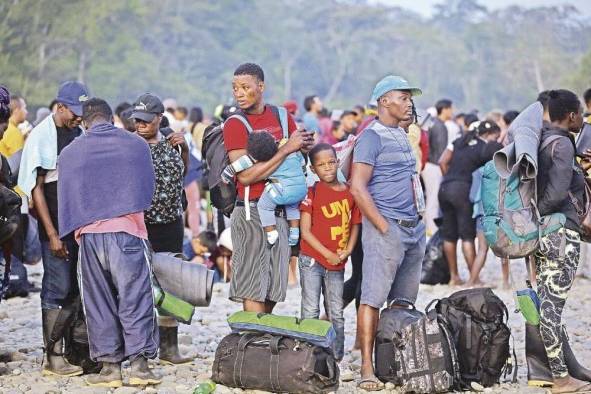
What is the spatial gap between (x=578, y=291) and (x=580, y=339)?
2754 millimetres

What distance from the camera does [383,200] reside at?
7211 mm

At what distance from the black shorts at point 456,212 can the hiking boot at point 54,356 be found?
5.85 m

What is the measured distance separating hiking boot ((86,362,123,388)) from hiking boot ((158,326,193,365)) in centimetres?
98

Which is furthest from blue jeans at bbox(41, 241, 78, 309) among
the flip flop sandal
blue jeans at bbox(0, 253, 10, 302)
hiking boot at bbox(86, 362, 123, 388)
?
the flip flop sandal

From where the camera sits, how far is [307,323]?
6.90m

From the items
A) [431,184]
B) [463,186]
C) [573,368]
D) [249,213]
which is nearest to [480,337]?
[573,368]

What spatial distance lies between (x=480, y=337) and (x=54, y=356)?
298cm

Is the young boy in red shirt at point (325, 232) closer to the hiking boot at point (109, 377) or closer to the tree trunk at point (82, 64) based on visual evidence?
the hiking boot at point (109, 377)

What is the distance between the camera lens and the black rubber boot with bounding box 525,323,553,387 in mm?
7301

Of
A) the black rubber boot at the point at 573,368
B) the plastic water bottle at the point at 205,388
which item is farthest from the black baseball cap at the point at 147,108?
the black rubber boot at the point at 573,368

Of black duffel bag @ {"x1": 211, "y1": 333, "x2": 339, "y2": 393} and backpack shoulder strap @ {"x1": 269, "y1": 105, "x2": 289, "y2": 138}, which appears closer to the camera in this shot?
black duffel bag @ {"x1": 211, "y1": 333, "x2": 339, "y2": 393}

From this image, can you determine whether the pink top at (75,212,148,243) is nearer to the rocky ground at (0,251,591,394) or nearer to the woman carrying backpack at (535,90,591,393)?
the rocky ground at (0,251,591,394)

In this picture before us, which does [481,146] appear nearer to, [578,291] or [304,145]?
[578,291]

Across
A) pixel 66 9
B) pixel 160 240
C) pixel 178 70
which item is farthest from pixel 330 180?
pixel 178 70
